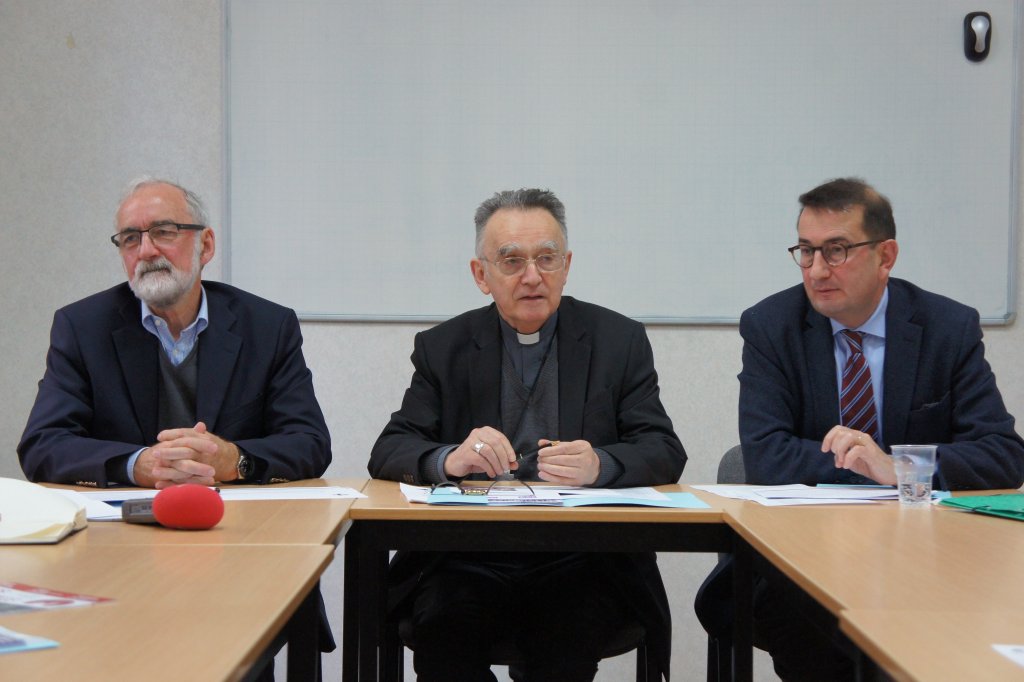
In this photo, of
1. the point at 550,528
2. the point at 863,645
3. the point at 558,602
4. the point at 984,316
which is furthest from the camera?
the point at 984,316

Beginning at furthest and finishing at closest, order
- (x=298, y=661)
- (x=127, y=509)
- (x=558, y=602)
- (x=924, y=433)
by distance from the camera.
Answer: (x=924, y=433)
(x=558, y=602)
(x=127, y=509)
(x=298, y=661)

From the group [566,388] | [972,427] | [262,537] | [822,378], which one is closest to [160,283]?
[566,388]

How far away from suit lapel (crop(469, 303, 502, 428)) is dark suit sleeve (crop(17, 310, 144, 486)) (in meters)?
0.87

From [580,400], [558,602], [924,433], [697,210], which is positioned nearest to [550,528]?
[558,602]

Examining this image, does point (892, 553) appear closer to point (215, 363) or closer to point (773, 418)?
point (773, 418)

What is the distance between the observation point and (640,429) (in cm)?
262

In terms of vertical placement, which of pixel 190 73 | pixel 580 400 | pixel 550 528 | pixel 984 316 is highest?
pixel 190 73

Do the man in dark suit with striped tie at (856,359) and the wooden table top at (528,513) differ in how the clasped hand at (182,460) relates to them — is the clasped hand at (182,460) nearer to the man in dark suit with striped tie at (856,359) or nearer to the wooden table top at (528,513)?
the wooden table top at (528,513)

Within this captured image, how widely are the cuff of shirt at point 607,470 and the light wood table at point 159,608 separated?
3.16 ft

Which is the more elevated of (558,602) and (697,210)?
(697,210)

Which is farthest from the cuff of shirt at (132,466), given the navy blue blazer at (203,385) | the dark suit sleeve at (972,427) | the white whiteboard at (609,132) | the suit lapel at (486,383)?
the dark suit sleeve at (972,427)

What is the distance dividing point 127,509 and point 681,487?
125cm

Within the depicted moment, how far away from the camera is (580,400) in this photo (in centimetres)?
268

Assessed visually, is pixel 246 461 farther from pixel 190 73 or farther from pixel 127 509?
pixel 190 73
